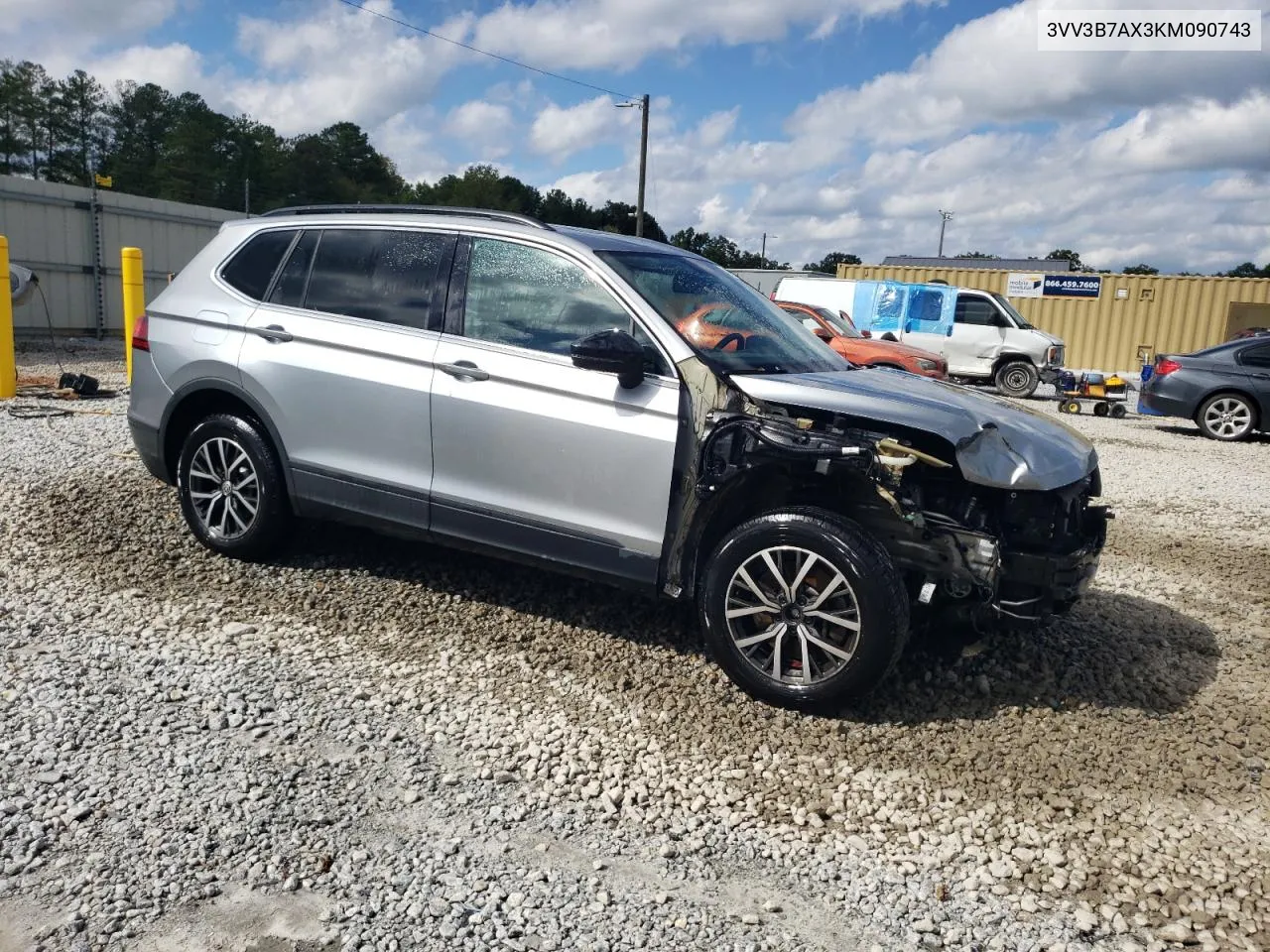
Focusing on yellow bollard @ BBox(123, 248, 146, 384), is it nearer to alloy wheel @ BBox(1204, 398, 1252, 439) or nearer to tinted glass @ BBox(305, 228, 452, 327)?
tinted glass @ BBox(305, 228, 452, 327)

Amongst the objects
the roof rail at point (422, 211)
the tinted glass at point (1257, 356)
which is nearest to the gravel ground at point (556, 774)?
the roof rail at point (422, 211)

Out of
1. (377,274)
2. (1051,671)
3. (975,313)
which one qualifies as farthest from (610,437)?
(975,313)

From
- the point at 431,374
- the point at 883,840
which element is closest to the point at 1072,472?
the point at 883,840

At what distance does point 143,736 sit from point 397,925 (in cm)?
152

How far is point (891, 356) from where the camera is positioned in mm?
13836

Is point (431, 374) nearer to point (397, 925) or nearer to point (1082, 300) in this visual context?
point (397, 925)

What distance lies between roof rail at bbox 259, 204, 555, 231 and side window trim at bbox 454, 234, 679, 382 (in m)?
0.15

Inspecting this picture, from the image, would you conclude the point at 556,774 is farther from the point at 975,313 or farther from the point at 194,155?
the point at 194,155

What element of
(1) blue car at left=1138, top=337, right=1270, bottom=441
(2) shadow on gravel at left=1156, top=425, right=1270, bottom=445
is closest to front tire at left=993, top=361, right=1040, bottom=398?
(2) shadow on gravel at left=1156, top=425, right=1270, bottom=445

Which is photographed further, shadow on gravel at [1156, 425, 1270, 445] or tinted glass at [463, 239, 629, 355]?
shadow on gravel at [1156, 425, 1270, 445]

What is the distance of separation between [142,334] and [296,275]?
1.06m

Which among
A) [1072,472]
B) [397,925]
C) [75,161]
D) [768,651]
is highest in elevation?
[75,161]

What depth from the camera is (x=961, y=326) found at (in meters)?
20.1

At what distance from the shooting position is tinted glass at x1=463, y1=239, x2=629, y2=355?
175 inches
